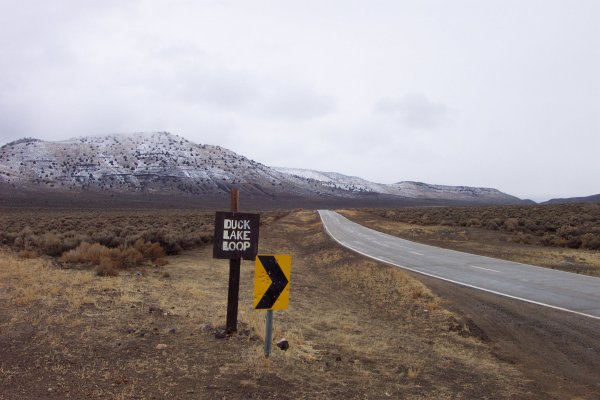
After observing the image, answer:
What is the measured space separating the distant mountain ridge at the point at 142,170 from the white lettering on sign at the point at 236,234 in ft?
357

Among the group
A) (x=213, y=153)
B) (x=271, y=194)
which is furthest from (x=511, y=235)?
(x=213, y=153)

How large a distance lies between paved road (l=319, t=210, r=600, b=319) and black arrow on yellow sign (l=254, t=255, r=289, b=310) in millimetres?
7552

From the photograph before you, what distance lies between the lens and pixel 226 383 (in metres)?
5.93

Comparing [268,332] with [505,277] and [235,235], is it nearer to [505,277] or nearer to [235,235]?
[235,235]

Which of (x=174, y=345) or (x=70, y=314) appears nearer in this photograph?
(x=174, y=345)

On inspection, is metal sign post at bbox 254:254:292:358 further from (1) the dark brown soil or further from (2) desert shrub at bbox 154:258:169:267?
(2) desert shrub at bbox 154:258:169:267

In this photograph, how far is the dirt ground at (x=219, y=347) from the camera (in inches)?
233

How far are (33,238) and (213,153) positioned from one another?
6514 inches

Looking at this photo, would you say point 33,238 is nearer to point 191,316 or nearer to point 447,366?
point 191,316


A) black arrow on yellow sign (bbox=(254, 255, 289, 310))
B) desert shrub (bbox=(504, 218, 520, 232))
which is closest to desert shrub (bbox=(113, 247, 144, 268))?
black arrow on yellow sign (bbox=(254, 255, 289, 310))

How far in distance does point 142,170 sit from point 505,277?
13658 cm

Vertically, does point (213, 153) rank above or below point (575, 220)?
above

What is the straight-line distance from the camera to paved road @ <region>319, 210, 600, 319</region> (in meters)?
12.4

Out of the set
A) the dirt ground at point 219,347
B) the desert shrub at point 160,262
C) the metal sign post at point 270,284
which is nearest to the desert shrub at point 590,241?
the dirt ground at point 219,347
